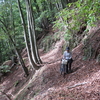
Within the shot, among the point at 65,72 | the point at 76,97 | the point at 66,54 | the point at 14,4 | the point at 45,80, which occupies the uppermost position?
the point at 14,4

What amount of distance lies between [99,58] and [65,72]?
2.09 meters

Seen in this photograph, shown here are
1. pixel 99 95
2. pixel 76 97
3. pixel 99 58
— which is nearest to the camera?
pixel 99 95

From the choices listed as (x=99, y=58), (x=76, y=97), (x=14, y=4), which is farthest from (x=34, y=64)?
(x=14, y=4)

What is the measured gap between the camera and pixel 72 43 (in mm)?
11312

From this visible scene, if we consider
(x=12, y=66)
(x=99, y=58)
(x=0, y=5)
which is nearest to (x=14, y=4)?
(x=0, y=5)

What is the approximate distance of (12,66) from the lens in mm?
17109

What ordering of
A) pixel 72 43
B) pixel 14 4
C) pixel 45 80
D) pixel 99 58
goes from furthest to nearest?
1. pixel 14 4
2. pixel 72 43
3. pixel 45 80
4. pixel 99 58

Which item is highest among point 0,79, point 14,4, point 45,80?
point 14,4

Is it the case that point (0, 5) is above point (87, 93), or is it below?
above

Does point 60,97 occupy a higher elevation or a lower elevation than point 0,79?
higher

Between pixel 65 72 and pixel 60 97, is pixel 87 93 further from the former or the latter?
pixel 65 72

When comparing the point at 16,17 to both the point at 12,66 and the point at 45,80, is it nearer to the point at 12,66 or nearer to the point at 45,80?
the point at 12,66

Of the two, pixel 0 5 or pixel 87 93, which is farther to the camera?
pixel 0 5

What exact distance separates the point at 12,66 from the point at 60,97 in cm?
1506
